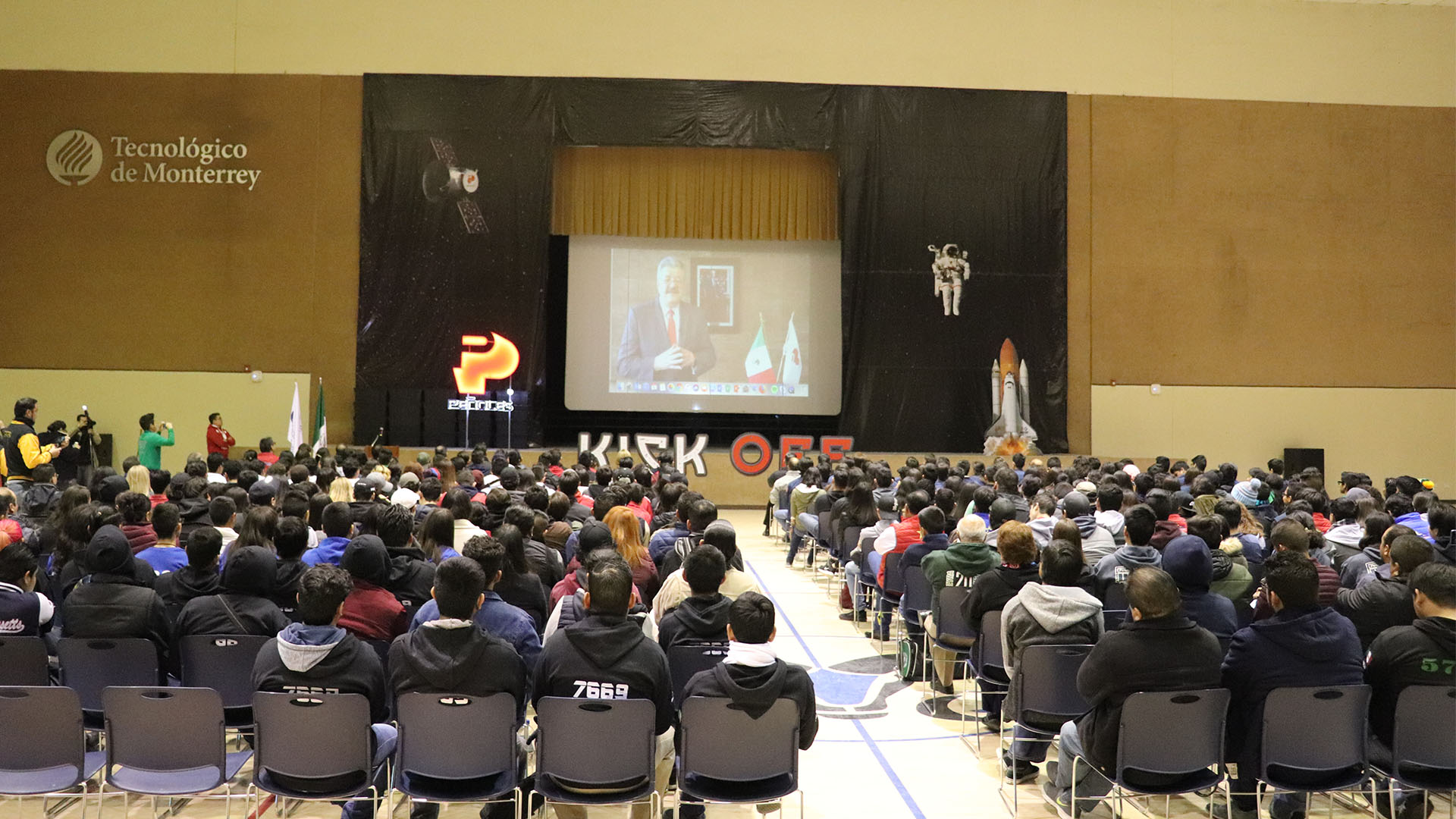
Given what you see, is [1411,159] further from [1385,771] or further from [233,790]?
[233,790]

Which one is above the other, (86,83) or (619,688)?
(86,83)

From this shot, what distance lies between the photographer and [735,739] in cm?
382

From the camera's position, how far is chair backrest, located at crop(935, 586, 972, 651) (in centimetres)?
605

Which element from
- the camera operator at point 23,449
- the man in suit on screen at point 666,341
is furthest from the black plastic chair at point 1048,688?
the man in suit on screen at point 666,341

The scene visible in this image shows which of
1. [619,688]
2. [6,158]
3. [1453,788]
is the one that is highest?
[6,158]

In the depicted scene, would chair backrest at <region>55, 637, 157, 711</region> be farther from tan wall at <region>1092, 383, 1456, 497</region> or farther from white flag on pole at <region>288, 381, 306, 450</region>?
tan wall at <region>1092, 383, 1456, 497</region>

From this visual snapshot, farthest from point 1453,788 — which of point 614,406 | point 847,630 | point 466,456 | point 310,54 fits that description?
point 310,54

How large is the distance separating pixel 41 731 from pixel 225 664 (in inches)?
28.8

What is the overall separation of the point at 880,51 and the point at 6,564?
16.2m

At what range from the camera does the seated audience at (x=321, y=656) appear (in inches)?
151

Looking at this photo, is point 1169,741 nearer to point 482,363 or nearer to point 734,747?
point 734,747

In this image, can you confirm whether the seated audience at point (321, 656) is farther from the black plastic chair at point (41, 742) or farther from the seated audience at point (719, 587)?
the seated audience at point (719, 587)

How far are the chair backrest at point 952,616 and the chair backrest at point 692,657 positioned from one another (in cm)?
189

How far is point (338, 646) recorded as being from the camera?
12.7ft
